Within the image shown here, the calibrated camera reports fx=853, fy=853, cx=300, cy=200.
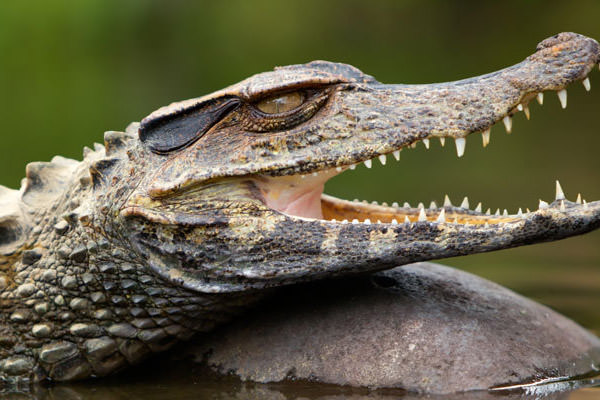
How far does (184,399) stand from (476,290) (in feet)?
5.32

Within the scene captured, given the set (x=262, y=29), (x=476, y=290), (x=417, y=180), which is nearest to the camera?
(x=476, y=290)

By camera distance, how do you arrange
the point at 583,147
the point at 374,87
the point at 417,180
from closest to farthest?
the point at 374,87
the point at 417,180
the point at 583,147

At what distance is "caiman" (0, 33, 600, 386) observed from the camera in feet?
12.5

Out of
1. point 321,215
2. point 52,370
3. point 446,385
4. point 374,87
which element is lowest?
point 446,385

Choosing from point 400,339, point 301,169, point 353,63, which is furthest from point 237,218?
point 353,63

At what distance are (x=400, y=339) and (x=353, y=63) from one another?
17.9 m

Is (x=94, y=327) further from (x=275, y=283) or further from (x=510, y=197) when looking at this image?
(x=510, y=197)

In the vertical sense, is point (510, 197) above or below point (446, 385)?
above

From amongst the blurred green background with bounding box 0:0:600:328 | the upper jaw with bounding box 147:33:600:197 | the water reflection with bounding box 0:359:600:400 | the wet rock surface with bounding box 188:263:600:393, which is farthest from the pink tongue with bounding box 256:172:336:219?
the blurred green background with bounding box 0:0:600:328

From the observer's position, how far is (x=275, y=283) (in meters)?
→ 3.89

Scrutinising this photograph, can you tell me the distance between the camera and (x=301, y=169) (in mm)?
3930

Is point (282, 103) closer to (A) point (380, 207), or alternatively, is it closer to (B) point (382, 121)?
(B) point (382, 121)

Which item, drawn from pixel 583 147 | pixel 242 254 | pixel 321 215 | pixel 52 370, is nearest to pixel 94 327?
pixel 52 370

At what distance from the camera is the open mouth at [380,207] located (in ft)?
12.5
